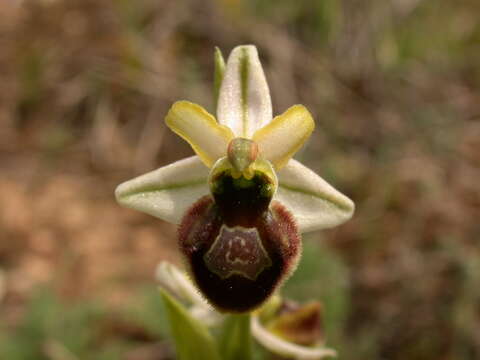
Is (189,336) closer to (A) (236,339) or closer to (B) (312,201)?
(A) (236,339)

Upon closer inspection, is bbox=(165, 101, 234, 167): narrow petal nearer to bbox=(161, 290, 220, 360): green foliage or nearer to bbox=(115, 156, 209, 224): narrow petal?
bbox=(115, 156, 209, 224): narrow petal

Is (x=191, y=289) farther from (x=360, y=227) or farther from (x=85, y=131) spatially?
(x=85, y=131)

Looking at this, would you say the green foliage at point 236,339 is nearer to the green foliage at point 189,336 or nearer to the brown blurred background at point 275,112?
the green foliage at point 189,336

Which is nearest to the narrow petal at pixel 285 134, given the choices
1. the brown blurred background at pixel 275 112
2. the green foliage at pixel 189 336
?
the green foliage at pixel 189 336

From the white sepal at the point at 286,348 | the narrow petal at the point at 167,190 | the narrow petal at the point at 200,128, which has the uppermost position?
the narrow petal at the point at 200,128

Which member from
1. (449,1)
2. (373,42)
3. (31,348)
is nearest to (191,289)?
(31,348)

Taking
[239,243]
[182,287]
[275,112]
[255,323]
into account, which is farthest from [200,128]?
[275,112]

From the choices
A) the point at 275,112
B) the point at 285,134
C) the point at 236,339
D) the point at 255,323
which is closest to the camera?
the point at 285,134
